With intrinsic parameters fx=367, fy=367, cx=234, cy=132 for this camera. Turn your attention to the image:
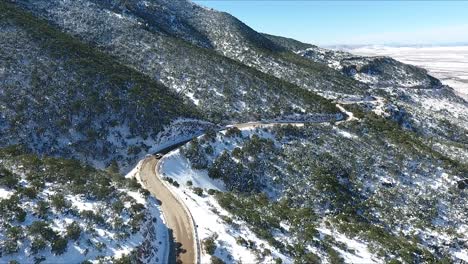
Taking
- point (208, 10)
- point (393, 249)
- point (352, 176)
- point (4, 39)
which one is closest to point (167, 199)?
point (393, 249)

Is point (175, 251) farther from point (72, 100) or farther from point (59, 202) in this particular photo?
point (72, 100)

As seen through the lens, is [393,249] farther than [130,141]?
No

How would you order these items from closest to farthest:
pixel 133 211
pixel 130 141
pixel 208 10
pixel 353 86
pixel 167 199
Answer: pixel 133 211 → pixel 167 199 → pixel 130 141 → pixel 353 86 → pixel 208 10

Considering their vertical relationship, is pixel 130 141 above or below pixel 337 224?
above

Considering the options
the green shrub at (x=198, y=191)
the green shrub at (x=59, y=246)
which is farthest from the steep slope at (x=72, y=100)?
the green shrub at (x=59, y=246)

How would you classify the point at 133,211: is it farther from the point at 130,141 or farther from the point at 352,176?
the point at 352,176

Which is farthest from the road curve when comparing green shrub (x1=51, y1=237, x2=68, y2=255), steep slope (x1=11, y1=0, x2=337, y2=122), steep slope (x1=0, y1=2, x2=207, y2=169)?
steep slope (x1=11, y1=0, x2=337, y2=122)
